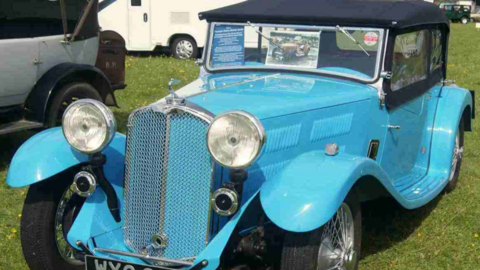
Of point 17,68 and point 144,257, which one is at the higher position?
point 17,68

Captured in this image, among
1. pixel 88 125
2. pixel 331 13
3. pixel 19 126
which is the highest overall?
pixel 331 13

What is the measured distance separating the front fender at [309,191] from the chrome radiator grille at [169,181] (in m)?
0.38

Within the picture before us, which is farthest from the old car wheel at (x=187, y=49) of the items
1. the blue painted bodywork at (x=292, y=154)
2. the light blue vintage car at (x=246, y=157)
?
the blue painted bodywork at (x=292, y=154)

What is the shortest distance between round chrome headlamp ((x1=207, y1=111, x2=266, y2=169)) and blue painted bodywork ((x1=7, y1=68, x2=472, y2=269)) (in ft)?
0.72

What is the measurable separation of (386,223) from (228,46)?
182 centimetres

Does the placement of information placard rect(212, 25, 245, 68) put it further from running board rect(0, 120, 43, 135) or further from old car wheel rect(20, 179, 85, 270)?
running board rect(0, 120, 43, 135)

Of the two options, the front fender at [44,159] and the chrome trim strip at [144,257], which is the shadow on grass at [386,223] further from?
the front fender at [44,159]

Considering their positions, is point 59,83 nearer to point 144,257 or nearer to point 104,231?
point 104,231

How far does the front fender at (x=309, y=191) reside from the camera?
308 centimetres

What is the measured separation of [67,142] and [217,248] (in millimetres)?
1184

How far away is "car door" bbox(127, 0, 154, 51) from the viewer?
626 inches

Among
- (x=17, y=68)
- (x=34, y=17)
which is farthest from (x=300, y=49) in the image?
(x=34, y=17)

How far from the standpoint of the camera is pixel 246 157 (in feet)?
10.4

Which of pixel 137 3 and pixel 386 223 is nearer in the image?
pixel 386 223
